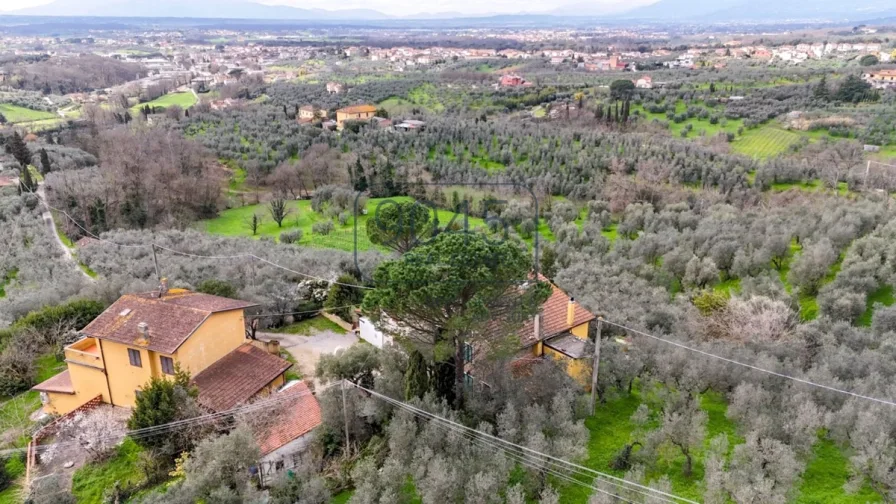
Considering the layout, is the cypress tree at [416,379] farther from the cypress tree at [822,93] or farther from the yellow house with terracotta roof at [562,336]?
the cypress tree at [822,93]

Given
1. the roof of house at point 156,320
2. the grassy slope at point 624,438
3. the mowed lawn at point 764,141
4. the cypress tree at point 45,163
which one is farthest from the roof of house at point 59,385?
the mowed lawn at point 764,141

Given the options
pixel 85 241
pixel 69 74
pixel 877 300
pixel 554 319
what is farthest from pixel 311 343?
pixel 69 74

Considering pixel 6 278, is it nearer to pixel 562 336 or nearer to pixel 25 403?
pixel 25 403

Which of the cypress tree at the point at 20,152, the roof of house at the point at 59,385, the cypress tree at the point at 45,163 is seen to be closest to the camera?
the roof of house at the point at 59,385

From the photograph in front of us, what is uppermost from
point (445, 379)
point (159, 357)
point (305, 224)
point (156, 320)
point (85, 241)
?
point (156, 320)

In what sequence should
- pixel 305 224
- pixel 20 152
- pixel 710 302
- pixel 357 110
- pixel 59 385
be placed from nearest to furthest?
pixel 59 385 → pixel 710 302 → pixel 305 224 → pixel 20 152 → pixel 357 110

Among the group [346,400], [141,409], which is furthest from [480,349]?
[141,409]
